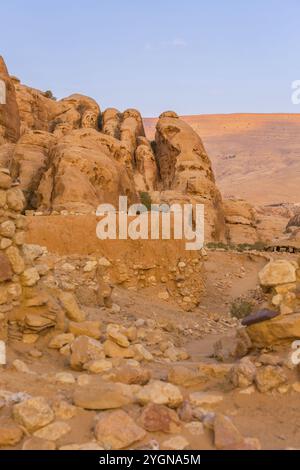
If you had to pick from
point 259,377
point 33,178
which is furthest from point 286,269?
point 33,178

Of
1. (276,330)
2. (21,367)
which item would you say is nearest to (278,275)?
(276,330)

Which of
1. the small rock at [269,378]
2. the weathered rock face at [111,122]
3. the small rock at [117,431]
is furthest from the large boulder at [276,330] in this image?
the weathered rock face at [111,122]

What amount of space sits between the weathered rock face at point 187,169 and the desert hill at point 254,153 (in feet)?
66.9

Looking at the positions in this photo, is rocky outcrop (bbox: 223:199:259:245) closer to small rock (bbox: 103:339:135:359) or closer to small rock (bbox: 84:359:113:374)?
small rock (bbox: 103:339:135:359)

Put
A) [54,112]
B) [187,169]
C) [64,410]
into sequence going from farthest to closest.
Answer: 1. [54,112]
2. [187,169]
3. [64,410]

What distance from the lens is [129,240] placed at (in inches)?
379

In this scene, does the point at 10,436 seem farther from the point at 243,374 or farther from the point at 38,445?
the point at 243,374

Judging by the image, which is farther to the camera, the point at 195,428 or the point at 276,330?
the point at 276,330

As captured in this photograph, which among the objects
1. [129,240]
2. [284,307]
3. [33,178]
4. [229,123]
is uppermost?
[229,123]

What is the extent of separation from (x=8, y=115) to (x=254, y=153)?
58.8m

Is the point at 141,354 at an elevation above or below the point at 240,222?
below

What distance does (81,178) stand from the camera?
1606 cm
